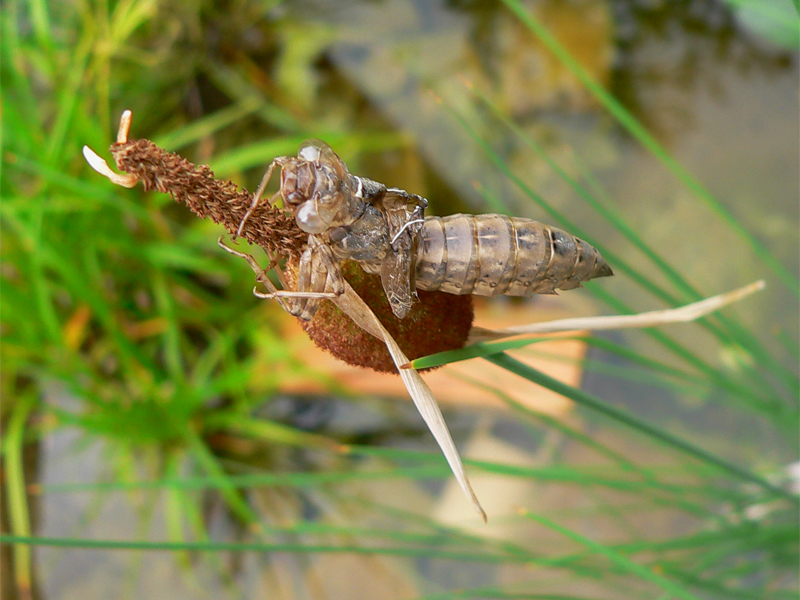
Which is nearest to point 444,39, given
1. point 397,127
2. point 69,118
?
point 397,127

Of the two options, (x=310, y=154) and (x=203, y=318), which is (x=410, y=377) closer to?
(x=310, y=154)

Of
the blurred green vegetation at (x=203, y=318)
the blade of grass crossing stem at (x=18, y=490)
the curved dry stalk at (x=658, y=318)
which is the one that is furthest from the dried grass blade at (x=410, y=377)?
the blade of grass crossing stem at (x=18, y=490)

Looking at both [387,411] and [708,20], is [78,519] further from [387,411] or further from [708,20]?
[708,20]

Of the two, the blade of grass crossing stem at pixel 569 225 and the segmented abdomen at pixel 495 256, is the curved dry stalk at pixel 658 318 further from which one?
the blade of grass crossing stem at pixel 569 225

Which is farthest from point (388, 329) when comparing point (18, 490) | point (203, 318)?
point (18, 490)

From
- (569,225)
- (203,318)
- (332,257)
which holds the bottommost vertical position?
(332,257)

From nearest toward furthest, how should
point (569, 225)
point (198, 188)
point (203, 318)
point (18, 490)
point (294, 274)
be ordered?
point (198, 188)
point (294, 274)
point (569, 225)
point (18, 490)
point (203, 318)
